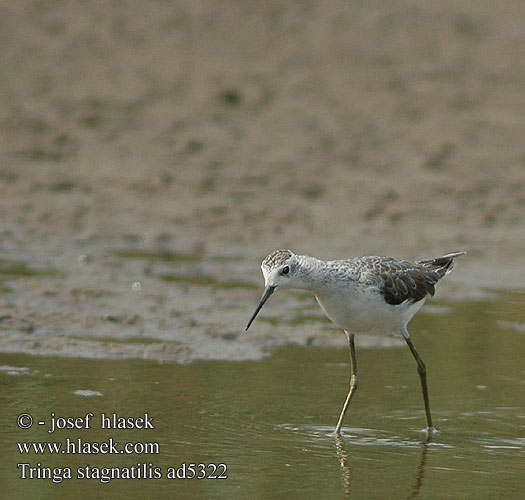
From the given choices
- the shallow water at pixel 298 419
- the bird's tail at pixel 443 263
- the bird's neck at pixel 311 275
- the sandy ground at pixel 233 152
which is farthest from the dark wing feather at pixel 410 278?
the sandy ground at pixel 233 152

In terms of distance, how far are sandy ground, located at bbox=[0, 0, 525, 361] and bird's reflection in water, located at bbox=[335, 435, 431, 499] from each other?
231cm

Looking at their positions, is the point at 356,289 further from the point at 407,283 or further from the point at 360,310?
the point at 407,283

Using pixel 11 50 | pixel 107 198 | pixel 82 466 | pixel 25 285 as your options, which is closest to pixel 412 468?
pixel 82 466

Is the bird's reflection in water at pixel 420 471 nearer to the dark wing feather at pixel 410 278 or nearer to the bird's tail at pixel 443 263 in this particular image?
the dark wing feather at pixel 410 278

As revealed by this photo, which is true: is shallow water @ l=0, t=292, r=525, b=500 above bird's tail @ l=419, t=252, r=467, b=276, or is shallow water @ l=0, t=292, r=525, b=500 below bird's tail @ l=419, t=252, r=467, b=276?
below

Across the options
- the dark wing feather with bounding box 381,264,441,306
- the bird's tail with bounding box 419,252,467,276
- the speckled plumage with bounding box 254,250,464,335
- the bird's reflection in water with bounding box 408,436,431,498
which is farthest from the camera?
the bird's tail with bounding box 419,252,467,276

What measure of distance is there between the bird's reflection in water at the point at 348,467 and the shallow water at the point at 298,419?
0.5 inches

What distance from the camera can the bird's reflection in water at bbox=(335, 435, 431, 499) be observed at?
620 centimetres

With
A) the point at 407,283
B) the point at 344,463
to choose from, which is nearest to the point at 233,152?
the point at 407,283

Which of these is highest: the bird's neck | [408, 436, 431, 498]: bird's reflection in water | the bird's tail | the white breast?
the bird's neck

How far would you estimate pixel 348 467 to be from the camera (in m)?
6.61

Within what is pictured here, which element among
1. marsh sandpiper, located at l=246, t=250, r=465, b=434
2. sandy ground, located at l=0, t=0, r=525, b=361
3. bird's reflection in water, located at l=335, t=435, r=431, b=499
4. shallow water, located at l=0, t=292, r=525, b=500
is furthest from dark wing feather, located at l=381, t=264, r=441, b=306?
sandy ground, located at l=0, t=0, r=525, b=361

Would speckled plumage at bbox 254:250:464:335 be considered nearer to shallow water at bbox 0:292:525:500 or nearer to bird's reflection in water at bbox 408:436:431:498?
shallow water at bbox 0:292:525:500

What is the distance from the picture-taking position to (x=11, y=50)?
16031 mm
